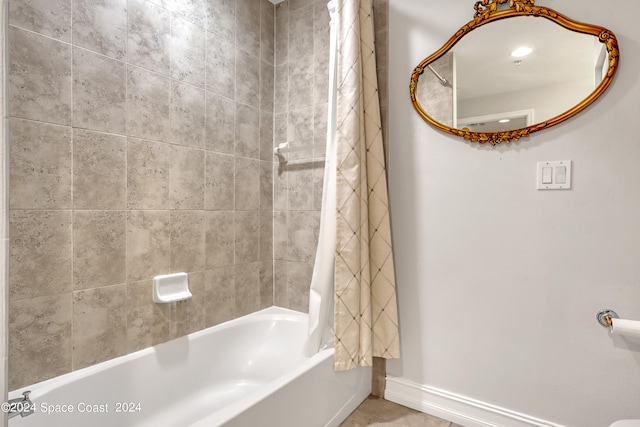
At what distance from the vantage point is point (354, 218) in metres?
1.60

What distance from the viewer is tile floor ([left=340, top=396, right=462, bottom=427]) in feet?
5.34

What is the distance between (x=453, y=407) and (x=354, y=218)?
1.07 m

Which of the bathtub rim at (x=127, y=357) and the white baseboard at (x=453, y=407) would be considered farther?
the white baseboard at (x=453, y=407)

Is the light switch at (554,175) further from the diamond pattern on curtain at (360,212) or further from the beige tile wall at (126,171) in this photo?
the beige tile wall at (126,171)

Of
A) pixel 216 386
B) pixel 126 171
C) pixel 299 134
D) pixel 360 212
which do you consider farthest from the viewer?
pixel 299 134

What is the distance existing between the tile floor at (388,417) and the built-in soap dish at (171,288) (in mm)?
1029

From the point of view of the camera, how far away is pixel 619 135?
1286 millimetres

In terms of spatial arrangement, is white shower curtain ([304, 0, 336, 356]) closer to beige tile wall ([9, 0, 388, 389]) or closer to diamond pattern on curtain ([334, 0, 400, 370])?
diamond pattern on curtain ([334, 0, 400, 370])

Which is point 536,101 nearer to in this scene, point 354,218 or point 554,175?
point 554,175

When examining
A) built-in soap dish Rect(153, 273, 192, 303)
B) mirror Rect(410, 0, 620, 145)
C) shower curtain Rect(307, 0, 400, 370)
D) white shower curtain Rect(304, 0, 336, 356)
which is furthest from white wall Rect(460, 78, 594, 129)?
built-in soap dish Rect(153, 273, 192, 303)

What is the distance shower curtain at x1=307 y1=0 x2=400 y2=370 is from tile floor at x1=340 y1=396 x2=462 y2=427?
0.94 feet

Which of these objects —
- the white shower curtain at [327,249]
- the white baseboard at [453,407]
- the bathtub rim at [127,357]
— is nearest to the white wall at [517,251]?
the white baseboard at [453,407]

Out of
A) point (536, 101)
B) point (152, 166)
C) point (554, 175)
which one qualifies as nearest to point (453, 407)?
point (554, 175)

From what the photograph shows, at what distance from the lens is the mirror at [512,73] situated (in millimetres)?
1327
